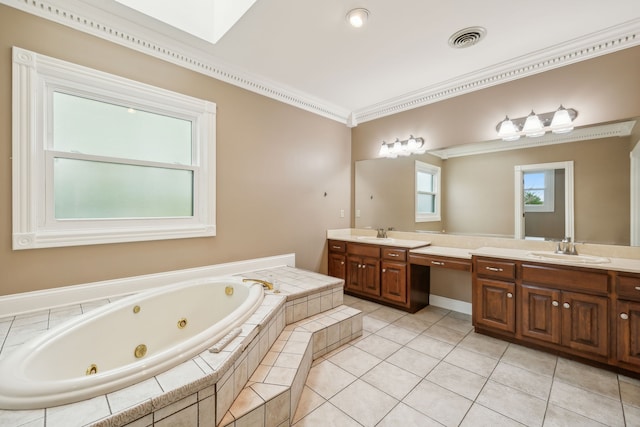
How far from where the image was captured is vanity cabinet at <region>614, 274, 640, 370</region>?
1.80 m

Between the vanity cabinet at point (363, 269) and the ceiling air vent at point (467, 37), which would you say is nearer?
the ceiling air vent at point (467, 37)

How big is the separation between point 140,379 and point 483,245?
3.11m

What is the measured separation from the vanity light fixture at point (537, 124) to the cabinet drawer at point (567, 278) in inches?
49.6

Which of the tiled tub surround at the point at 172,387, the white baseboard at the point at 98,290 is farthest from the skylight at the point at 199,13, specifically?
the tiled tub surround at the point at 172,387

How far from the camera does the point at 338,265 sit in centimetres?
365

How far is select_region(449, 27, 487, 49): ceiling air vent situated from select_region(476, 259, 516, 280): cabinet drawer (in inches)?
75.4

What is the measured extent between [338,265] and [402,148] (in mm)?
1800

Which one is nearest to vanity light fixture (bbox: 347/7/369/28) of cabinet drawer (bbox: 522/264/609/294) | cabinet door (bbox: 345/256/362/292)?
cabinet drawer (bbox: 522/264/609/294)

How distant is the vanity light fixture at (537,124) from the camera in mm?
2314

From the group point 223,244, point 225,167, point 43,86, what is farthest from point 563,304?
point 43,86

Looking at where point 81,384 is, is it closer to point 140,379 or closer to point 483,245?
point 140,379

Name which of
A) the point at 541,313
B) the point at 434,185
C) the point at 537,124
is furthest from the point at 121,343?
the point at 537,124

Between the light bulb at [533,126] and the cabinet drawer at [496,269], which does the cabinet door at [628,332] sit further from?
the light bulb at [533,126]

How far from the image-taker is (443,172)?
3219 millimetres
